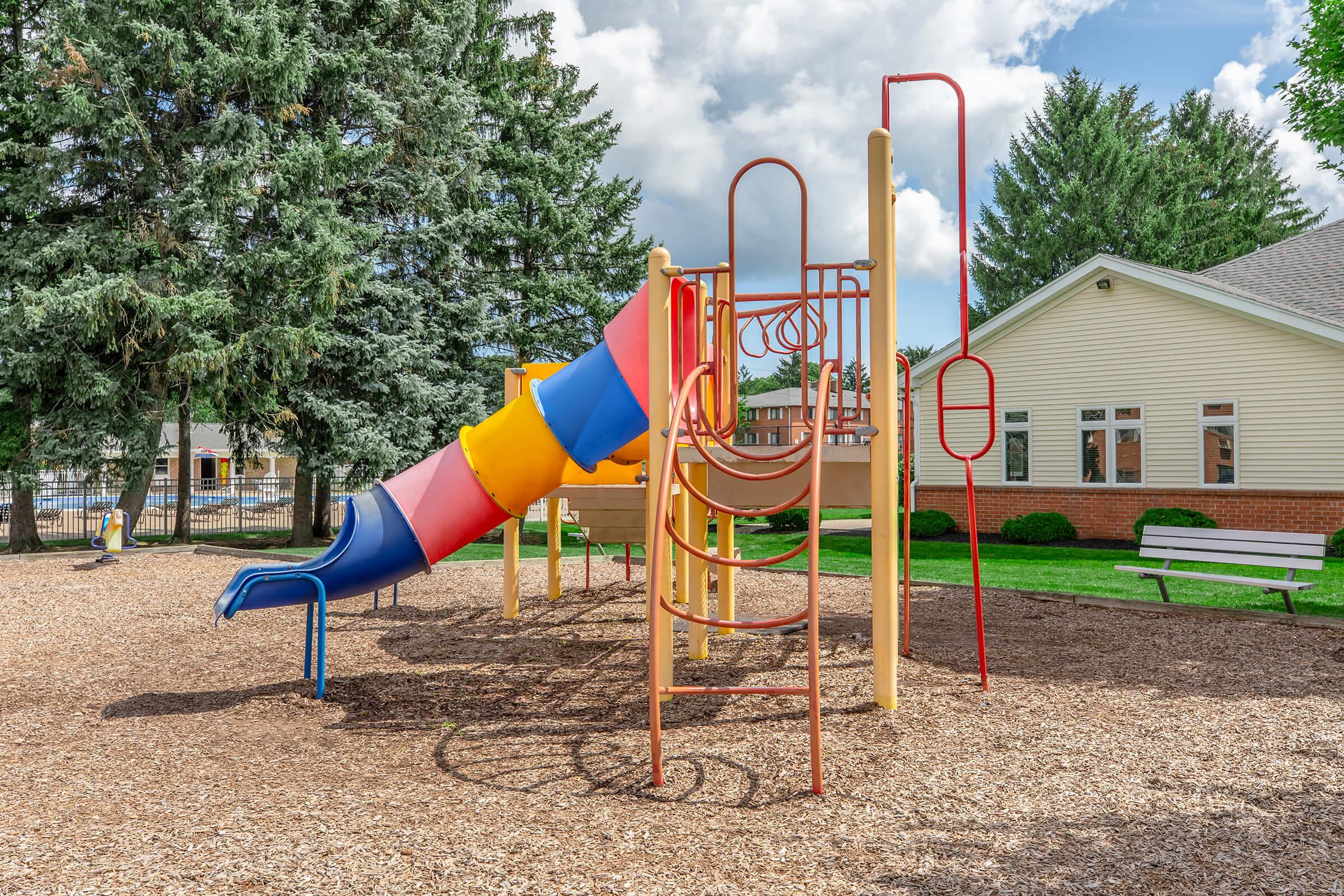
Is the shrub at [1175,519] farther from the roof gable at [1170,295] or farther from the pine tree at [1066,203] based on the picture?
the pine tree at [1066,203]

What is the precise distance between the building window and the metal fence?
45.0ft

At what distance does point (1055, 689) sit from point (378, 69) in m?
19.2

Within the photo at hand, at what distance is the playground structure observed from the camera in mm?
5277

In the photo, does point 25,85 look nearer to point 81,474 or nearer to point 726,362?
point 81,474

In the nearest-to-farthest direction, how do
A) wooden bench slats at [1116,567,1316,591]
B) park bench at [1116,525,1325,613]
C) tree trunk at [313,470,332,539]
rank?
wooden bench slats at [1116,567,1316,591] → park bench at [1116,525,1325,613] → tree trunk at [313,470,332,539]

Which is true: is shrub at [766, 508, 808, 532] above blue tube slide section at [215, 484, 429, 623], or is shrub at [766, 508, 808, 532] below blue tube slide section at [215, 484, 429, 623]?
below

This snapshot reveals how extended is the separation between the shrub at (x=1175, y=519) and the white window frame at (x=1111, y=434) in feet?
3.31

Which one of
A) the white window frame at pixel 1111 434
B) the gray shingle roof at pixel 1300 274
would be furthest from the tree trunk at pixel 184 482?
the gray shingle roof at pixel 1300 274

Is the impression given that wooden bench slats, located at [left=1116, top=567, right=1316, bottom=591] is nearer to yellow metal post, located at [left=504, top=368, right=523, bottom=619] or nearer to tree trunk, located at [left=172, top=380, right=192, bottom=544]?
yellow metal post, located at [left=504, top=368, right=523, bottom=619]

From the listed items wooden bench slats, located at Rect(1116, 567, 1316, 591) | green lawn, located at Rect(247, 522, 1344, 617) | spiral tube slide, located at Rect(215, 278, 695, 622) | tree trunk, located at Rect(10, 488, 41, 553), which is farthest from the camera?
tree trunk, located at Rect(10, 488, 41, 553)

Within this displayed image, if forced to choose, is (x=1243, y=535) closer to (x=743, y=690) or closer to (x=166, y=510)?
(x=743, y=690)

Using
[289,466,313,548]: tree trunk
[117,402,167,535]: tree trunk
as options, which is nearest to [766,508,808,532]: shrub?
[289,466,313,548]: tree trunk

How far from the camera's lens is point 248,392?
1809 cm

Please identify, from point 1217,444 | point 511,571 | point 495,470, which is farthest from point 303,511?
point 1217,444
